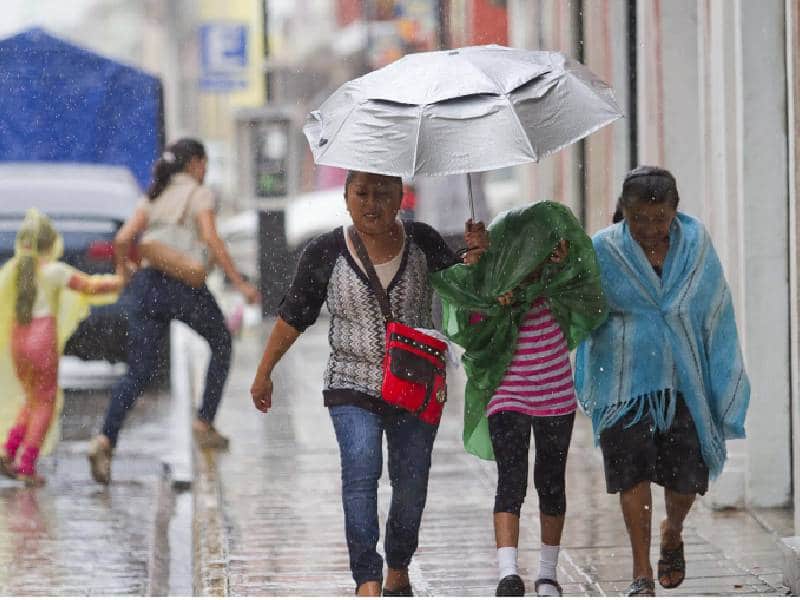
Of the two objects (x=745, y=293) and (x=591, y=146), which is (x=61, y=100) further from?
(x=745, y=293)

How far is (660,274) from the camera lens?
21.1ft

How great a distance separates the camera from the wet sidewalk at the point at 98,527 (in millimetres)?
7363

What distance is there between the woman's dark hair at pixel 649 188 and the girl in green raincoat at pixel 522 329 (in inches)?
9.1

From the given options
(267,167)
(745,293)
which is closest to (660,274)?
(745,293)

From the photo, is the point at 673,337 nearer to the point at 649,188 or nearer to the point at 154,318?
the point at 649,188

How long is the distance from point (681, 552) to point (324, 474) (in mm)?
3681

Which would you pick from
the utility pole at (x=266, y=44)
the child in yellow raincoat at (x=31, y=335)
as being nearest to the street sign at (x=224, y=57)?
the utility pole at (x=266, y=44)

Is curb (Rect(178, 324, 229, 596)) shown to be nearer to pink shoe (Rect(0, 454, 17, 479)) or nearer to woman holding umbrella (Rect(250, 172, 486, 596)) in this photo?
pink shoe (Rect(0, 454, 17, 479))

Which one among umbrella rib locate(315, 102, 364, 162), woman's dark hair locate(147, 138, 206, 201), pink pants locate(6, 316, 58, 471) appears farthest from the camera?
woman's dark hair locate(147, 138, 206, 201)

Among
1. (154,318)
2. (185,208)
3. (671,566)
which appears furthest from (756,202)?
(154,318)

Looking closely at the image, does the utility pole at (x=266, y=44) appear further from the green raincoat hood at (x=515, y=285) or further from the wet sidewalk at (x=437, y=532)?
the green raincoat hood at (x=515, y=285)

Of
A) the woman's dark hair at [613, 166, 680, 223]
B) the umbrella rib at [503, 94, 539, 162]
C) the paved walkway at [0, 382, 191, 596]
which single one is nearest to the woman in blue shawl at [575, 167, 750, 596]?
the woman's dark hair at [613, 166, 680, 223]

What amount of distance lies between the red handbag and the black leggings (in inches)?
13.6

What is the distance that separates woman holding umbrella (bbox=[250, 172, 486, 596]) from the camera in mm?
6121
